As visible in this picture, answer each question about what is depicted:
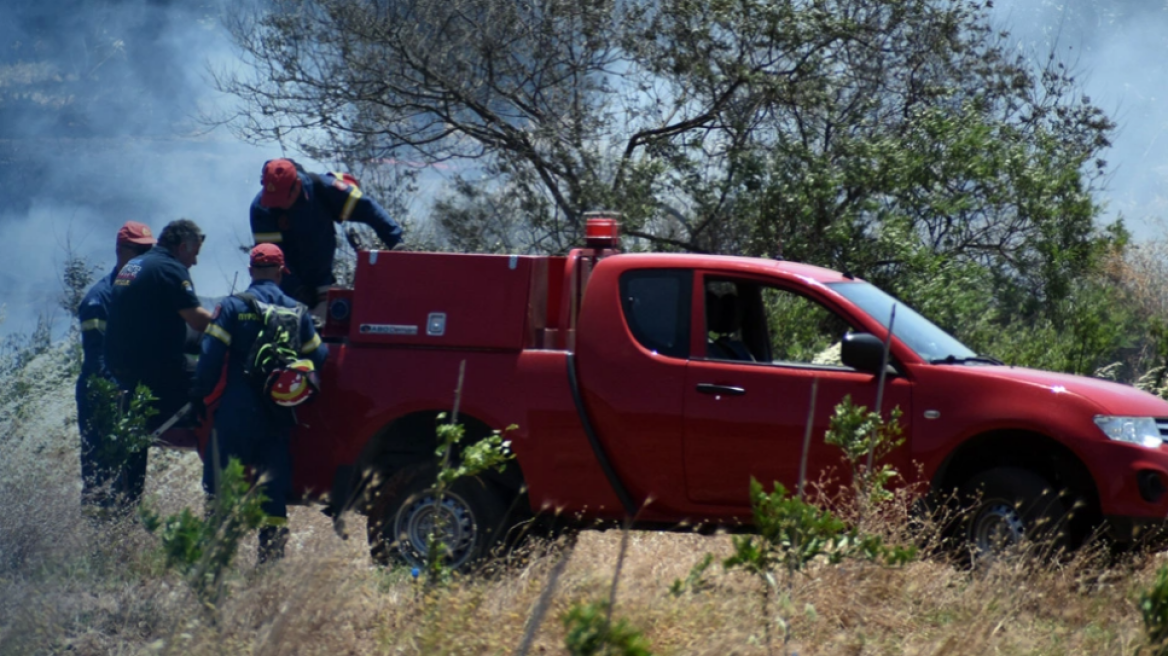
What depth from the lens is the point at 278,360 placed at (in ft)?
20.6

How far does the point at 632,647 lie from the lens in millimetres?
3059

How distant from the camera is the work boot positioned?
209 inches

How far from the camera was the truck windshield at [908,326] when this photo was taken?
6.21 metres

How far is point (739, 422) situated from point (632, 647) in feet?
10.2

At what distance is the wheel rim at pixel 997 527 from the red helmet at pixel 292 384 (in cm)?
323

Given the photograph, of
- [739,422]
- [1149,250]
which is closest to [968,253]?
[739,422]

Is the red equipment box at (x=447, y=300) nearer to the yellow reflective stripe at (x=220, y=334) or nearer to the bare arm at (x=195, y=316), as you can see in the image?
the yellow reflective stripe at (x=220, y=334)

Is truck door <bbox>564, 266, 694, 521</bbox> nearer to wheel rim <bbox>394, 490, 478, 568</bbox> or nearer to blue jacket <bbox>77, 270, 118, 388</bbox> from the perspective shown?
wheel rim <bbox>394, 490, 478, 568</bbox>

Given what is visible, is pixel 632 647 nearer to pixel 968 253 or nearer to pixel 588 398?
pixel 588 398

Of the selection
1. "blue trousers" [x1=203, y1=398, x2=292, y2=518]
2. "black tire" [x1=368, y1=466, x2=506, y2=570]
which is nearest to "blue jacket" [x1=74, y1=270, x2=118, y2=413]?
"blue trousers" [x1=203, y1=398, x2=292, y2=518]

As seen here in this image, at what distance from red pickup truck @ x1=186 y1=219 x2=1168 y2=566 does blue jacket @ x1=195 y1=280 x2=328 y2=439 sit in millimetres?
204

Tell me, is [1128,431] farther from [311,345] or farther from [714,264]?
[311,345]

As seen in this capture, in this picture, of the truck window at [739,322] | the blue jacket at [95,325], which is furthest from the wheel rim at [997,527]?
the blue jacket at [95,325]

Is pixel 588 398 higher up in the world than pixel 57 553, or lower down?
higher up
